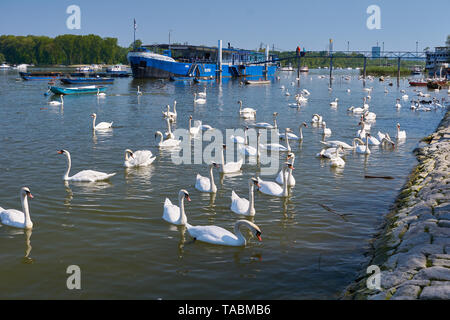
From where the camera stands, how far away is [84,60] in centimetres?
19225

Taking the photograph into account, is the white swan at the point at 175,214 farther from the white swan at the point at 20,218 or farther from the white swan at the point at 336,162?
the white swan at the point at 336,162

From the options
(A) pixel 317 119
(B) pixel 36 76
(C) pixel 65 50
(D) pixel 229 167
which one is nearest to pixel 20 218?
(D) pixel 229 167

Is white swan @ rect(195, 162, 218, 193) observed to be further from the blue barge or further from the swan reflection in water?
the blue barge

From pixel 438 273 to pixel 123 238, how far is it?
659 cm

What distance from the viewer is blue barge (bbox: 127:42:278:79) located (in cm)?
9162

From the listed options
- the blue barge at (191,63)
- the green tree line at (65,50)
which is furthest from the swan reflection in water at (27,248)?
the green tree line at (65,50)

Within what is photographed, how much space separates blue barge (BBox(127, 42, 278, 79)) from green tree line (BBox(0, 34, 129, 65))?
9028 centimetres

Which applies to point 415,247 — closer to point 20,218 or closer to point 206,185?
point 206,185

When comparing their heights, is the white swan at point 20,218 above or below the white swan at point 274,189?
below

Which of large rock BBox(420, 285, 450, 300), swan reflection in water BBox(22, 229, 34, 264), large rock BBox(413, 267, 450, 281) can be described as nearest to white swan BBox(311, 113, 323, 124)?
swan reflection in water BBox(22, 229, 34, 264)

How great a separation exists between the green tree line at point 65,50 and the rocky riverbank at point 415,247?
623 ft

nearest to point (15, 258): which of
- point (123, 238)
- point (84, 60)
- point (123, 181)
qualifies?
point (123, 238)

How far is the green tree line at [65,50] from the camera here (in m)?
186
